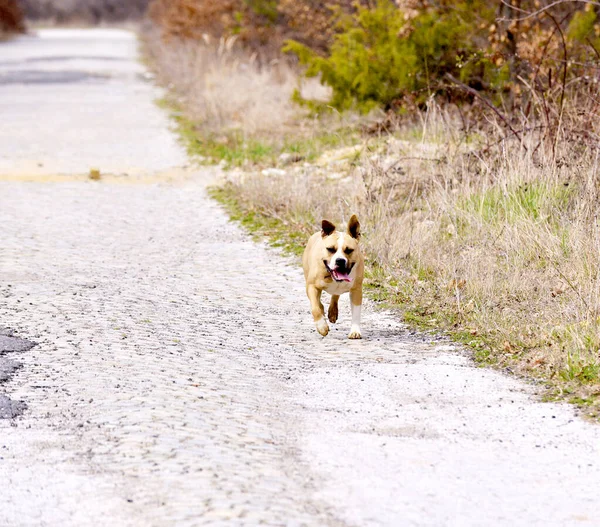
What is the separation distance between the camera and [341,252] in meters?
6.88

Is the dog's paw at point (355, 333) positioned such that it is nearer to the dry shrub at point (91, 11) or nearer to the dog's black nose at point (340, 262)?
the dog's black nose at point (340, 262)

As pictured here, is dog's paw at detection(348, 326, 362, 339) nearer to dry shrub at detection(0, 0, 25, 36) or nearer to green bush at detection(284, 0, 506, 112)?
green bush at detection(284, 0, 506, 112)

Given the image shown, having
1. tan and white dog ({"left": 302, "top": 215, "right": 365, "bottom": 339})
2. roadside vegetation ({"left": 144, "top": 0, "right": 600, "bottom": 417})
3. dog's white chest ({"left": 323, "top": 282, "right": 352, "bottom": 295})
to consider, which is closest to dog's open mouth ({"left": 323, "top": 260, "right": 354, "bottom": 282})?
tan and white dog ({"left": 302, "top": 215, "right": 365, "bottom": 339})

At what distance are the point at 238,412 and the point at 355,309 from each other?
1.71 metres

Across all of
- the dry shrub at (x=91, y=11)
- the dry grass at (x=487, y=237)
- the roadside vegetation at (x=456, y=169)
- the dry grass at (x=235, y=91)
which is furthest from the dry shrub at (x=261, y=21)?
the dry shrub at (x=91, y=11)

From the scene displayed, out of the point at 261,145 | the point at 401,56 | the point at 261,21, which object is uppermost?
the point at 401,56

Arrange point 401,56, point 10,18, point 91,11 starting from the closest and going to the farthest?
point 401,56
point 10,18
point 91,11

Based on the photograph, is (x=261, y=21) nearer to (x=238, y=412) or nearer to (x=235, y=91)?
(x=235, y=91)

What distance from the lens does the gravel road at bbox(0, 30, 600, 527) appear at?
15.1 feet

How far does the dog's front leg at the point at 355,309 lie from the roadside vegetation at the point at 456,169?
0.66 metres

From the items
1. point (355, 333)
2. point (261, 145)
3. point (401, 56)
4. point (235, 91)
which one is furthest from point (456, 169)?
point (235, 91)

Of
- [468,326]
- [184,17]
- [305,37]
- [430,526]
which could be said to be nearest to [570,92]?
[468,326]

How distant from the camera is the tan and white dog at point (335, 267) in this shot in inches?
271

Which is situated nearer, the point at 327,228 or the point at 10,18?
the point at 327,228
